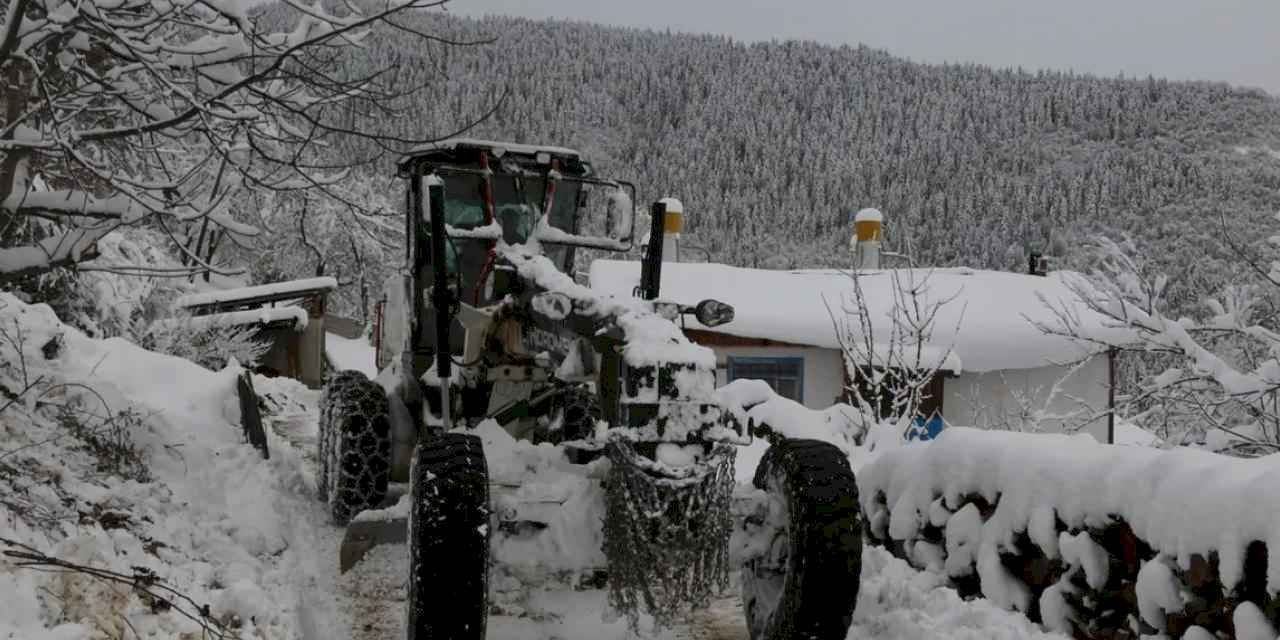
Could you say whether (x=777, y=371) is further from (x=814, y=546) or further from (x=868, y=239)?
(x=814, y=546)

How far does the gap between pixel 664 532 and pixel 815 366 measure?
46.3 ft

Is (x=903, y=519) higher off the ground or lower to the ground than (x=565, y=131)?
lower

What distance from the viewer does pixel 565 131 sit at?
90562 mm

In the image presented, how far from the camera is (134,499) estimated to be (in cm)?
569

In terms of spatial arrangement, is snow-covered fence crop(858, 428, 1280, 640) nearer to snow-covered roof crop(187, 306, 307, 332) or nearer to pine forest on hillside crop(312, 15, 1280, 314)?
snow-covered roof crop(187, 306, 307, 332)

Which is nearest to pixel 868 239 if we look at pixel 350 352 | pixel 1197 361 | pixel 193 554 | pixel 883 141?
pixel 1197 361

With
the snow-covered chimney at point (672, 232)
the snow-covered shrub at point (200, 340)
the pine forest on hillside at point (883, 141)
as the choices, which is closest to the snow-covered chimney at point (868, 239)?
the snow-covered chimney at point (672, 232)

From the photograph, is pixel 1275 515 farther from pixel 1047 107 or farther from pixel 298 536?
pixel 1047 107

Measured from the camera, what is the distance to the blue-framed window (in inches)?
700

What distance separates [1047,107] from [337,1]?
388 ft

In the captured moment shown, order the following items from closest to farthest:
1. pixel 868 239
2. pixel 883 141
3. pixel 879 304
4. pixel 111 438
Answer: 1. pixel 111 438
2. pixel 879 304
3. pixel 868 239
4. pixel 883 141

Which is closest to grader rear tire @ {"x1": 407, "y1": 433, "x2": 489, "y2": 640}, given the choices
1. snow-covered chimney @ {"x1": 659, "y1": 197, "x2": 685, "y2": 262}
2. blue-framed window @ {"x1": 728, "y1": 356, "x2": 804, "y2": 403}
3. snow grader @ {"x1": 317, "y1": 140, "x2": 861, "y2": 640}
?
snow grader @ {"x1": 317, "y1": 140, "x2": 861, "y2": 640}

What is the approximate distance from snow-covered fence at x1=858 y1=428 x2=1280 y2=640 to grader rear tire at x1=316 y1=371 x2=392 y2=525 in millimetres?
3203

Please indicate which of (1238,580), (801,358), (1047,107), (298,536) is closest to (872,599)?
(1238,580)
